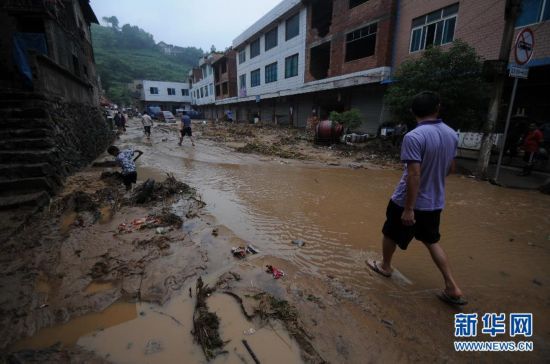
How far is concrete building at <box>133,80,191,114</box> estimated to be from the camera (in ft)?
181

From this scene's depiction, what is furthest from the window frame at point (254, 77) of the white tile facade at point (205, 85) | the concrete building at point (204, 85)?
the white tile facade at point (205, 85)

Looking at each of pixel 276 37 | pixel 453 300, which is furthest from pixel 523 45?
pixel 276 37

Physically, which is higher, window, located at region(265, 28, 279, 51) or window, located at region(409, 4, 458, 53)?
window, located at region(265, 28, 279, 51)

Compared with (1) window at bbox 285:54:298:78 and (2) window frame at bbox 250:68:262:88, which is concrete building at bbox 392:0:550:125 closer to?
(1) window at bbox 285:54:298:78

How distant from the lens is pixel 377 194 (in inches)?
256

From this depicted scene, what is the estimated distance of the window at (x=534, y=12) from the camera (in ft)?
30.0

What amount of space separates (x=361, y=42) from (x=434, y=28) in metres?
5.07

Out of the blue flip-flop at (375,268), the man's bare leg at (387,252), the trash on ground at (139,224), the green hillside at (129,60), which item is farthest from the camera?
the green hillside at (129,60)

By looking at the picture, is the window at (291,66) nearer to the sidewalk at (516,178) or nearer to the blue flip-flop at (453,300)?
the sidewalk at (516,178)

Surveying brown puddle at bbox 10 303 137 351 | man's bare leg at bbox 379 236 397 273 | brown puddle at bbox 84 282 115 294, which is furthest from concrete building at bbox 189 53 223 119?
brown puddle at bbox 10 303 137 351

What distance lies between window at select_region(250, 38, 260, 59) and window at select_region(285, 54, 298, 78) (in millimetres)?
6655

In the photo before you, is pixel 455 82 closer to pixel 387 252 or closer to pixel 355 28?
pixel 387 252

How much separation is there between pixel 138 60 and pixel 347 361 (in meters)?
95.6

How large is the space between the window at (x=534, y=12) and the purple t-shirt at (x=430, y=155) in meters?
11.4
